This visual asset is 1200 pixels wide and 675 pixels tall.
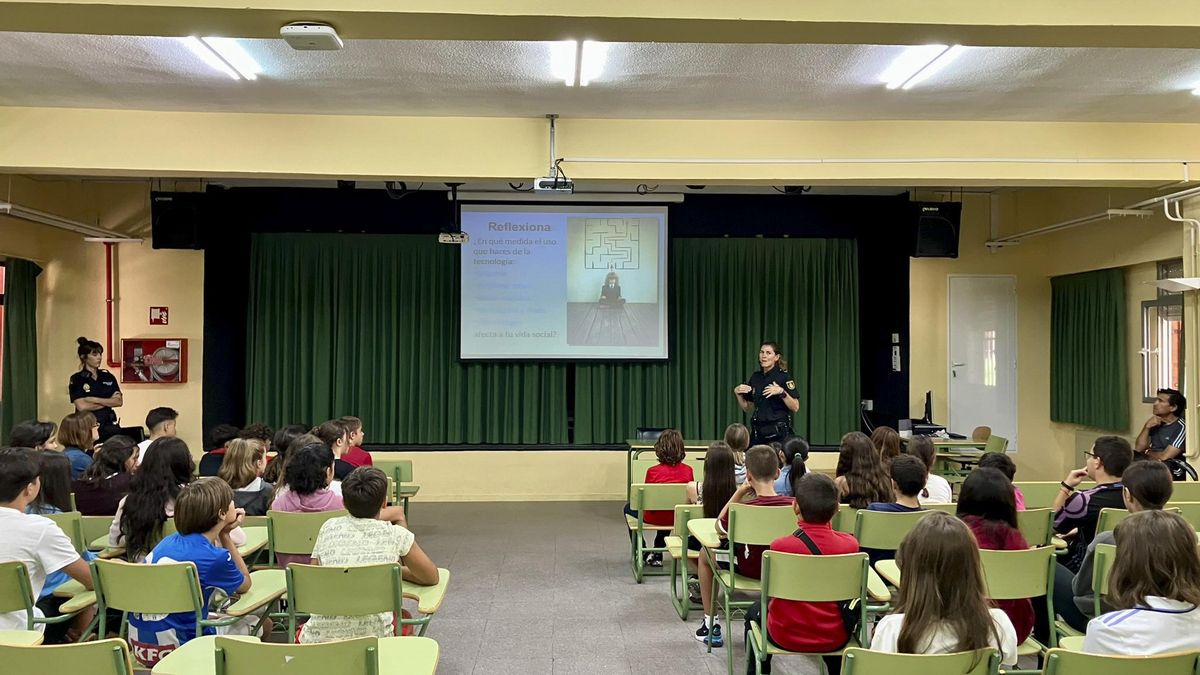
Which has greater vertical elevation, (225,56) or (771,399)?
(225,56)

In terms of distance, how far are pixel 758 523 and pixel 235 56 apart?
157 inches

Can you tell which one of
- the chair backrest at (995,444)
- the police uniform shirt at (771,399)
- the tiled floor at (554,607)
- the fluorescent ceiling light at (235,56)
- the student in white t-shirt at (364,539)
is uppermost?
the fluorescent ceiling light at (235,56)

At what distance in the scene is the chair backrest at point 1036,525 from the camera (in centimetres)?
416

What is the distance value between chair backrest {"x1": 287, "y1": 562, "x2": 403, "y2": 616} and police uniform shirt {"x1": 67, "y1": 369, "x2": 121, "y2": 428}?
6.19m

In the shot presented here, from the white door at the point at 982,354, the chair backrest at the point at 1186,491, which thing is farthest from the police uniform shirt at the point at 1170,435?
the white door at the point at 982,354

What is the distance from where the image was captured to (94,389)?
8.28 m

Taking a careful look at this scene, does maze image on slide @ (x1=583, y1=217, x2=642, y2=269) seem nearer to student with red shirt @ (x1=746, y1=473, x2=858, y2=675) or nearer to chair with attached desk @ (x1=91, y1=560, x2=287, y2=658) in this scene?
student with red shirt @ (x1=746, y1=473, x2=858, y2=675)

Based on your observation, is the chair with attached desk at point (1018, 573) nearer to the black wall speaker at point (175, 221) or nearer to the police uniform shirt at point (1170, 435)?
the police uniform shirt at point (1170, 435)

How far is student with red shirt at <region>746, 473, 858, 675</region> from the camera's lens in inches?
128

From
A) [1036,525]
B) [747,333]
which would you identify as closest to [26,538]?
[1036,525]

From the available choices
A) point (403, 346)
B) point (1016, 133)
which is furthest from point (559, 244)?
point (1016, 133)

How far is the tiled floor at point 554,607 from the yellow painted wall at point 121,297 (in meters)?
3.53

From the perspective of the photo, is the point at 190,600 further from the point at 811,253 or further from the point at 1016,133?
the point at 811,253

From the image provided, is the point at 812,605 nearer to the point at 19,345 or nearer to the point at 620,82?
the point at 620,82
